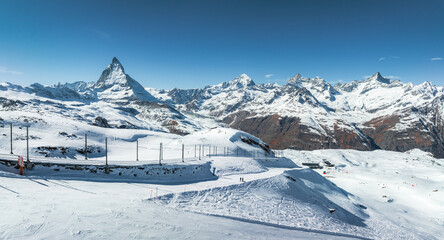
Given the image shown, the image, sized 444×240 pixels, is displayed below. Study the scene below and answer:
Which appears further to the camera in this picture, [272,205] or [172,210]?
[272,205]

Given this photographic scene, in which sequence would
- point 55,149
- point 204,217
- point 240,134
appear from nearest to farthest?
point 204,217 → point 55,149 → point 240,134

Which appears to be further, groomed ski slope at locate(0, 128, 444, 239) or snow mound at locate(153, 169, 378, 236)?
snow mound at locate(153, 169, 378, 236)

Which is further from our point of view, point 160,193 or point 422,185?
point 422,185

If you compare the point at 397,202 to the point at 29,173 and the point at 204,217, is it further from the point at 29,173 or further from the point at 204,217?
the point at 29,173

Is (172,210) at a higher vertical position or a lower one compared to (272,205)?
higher

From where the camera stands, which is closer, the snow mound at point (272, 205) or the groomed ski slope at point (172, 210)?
the groomed ski slope at point (172, 210)

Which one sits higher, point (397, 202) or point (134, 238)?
point (134, 238)

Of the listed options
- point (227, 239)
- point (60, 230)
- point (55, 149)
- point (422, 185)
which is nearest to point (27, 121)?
point (55, 149)

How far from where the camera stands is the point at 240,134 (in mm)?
99625

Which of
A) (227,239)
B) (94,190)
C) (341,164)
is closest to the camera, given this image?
(227,239)

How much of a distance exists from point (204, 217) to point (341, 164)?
141 meters

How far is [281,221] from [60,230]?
20.2m

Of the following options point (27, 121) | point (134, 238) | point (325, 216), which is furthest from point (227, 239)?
point (27, 121)

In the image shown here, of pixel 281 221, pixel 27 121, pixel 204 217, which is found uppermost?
pixel 27 121
